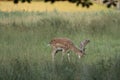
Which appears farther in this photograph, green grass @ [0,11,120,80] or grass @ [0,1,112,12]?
grass @ [0,1,112,12]

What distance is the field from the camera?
634 centimetres

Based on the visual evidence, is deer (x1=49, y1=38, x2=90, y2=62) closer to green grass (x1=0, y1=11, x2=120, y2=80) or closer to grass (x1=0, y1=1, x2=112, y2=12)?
green grass (x1=0, y1=11, x2=120, y2=80)

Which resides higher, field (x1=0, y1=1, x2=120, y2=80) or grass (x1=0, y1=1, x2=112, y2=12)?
field (x1=0, y1=1, x2=120, y2=80)

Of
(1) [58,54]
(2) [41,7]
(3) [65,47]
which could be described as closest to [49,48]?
(1) [58,54]

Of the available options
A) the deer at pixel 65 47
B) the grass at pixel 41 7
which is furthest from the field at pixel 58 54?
the grass at pixel 41 7

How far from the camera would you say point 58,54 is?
859 centimetres

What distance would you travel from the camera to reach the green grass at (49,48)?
20.8 feet

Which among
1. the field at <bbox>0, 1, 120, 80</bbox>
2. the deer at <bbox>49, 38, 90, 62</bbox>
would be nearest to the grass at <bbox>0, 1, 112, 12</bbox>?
the field at <bbox>0, 1, 120, 80</bbox>

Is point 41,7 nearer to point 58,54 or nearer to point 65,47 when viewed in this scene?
point 58,54

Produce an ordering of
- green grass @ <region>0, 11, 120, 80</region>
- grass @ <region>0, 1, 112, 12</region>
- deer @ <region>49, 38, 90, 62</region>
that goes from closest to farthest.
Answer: green grass @ <region>0, 11, 120, 80</region>
deer @ <region>49, 38, 90, 62</region>
grass @ <region>0, 1, 112, 12</region>

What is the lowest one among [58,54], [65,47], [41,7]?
[41,7]

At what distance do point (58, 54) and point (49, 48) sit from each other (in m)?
1.63

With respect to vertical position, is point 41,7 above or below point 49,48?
below

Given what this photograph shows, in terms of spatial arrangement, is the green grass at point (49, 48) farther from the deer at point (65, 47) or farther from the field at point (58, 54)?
the deer at point (65, 47)
